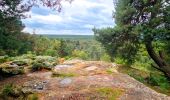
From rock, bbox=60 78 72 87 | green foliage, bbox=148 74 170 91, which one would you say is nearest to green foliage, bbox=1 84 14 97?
rock, bbox=60 78 72 87

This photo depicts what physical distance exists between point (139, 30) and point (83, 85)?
907cm

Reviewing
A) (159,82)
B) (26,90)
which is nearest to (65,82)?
(26,90)

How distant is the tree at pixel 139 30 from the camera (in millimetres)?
19406

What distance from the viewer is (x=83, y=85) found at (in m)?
11.5

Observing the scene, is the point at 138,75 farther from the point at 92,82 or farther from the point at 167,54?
the point at 92,82

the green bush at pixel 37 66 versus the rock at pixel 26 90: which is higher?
the green bush at pixel 37 66

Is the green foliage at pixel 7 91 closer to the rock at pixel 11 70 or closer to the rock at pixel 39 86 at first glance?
the rock at pixel 39 86

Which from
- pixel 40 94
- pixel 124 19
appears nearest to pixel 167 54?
pixel 124 19

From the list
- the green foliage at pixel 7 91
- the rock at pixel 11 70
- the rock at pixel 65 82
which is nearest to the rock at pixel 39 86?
the rock at pixel 65 82

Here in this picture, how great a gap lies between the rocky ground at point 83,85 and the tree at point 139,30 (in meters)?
6.27

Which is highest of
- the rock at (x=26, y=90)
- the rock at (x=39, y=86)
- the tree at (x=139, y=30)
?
the tree at (x=139, y=30)

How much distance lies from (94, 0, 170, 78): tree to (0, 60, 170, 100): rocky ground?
20.6ft

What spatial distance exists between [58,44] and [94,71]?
220ft

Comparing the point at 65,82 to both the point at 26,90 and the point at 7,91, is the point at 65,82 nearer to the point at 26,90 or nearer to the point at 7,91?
the point at 26,90
